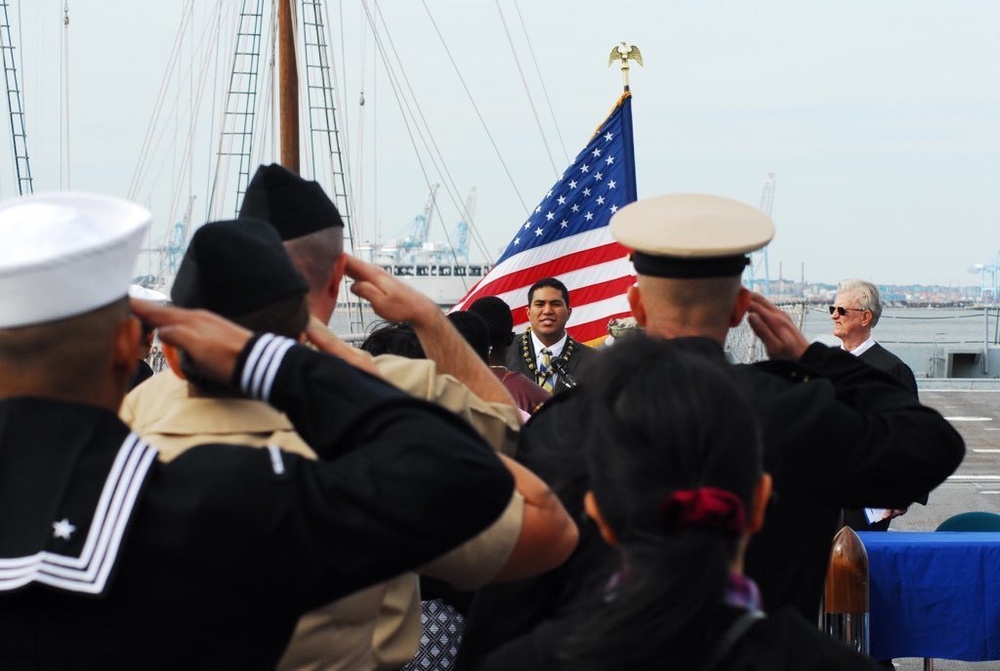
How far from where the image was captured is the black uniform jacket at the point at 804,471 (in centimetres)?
263

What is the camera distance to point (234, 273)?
7.50ft

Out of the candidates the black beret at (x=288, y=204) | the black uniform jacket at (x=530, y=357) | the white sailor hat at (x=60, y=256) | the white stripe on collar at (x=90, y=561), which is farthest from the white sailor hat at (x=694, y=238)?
the black uniform jacket at (x=530, y=357)

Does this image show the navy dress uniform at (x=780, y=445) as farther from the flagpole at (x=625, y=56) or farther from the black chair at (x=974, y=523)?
the flagpole at (x=625, y=56)

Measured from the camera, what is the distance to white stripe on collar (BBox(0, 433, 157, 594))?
1.80m

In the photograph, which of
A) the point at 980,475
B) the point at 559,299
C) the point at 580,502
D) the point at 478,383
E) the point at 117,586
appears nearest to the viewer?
the point at 117,586

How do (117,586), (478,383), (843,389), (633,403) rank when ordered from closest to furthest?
(633,403) → (117,586) → (843,389) → (478,383)

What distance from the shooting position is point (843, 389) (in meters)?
2.95

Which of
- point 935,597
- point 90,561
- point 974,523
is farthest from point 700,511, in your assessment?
point 974,523

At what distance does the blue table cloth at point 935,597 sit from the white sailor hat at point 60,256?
392 cm

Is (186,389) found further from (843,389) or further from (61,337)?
(843,389)

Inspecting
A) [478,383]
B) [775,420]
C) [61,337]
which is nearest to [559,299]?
[478,383]

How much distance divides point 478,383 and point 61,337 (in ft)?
4.60

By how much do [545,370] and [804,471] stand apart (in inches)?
215

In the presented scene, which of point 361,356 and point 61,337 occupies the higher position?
point 61,337
